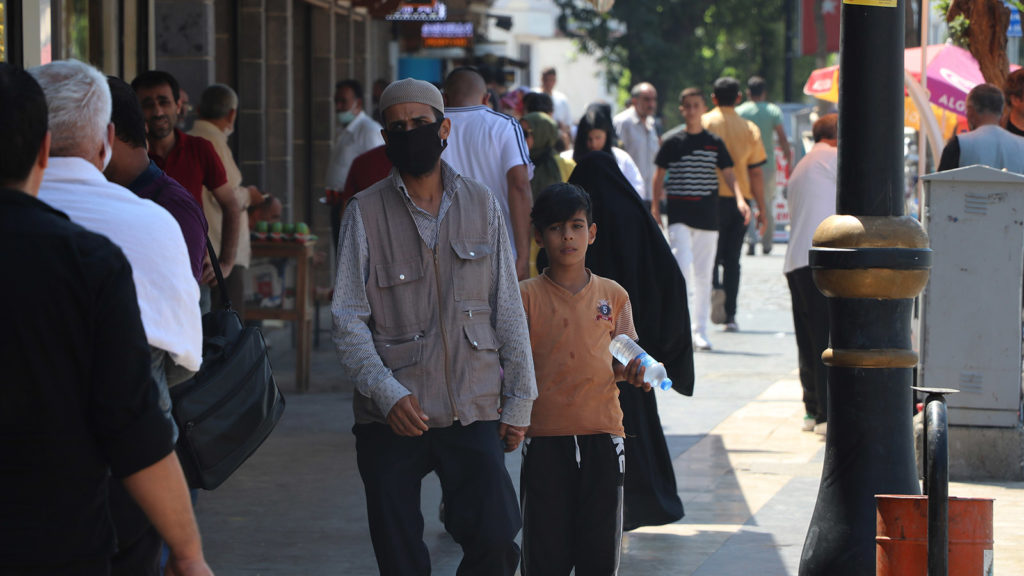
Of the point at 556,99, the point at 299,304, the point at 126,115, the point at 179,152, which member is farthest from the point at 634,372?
the point at 556,99

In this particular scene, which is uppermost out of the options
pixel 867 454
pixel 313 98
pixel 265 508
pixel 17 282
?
pixel 313 98

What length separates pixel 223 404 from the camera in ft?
13.2

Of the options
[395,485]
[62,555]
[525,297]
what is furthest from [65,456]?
[525,297]

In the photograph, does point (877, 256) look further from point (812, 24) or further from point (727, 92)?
point (812, 24)

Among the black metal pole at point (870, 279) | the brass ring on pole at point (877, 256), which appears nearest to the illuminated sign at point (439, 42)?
the black metal pole at point (870, 279)

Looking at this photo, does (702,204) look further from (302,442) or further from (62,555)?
(62,555)

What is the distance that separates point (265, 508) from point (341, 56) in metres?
10.4

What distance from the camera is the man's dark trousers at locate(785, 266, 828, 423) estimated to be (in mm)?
8523

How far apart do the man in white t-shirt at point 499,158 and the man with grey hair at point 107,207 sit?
10.7ft

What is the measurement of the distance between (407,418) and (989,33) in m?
7.26

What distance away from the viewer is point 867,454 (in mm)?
4906

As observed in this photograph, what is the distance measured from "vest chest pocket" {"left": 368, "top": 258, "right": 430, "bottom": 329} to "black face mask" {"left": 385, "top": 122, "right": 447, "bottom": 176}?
275mm

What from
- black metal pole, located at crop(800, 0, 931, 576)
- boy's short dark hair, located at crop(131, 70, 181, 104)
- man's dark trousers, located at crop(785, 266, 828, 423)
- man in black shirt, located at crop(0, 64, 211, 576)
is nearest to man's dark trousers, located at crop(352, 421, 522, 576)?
black metal pole, located at crop(800, 0, 931, 576)

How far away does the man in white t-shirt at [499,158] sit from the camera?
6598 millimetres
